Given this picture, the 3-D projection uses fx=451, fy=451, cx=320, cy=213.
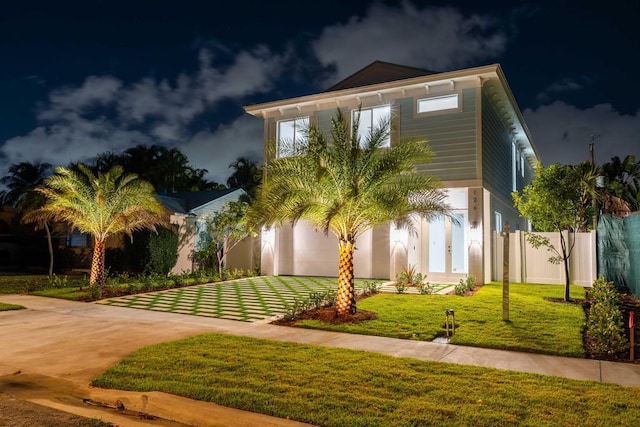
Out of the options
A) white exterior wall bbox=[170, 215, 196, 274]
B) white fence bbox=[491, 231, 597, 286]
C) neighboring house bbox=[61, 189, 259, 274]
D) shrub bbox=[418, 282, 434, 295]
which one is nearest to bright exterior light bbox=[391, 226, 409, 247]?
white fence bbox=[491, 231, 597, 286]

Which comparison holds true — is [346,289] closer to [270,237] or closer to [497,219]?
[270,237]

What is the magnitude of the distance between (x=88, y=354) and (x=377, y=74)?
15258mm

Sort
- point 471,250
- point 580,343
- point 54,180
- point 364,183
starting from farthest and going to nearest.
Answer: point 471,250, point 54,180, point 364,183, point 580,343

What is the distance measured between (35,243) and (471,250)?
23.4m

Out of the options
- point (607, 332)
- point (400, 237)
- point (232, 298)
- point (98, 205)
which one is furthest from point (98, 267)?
point (607, 332)

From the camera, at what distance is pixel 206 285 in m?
15.9

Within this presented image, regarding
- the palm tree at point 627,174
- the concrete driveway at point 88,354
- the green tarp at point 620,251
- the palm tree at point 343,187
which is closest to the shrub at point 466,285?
the palm tree at point 343,187

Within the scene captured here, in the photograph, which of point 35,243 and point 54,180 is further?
point 35,243

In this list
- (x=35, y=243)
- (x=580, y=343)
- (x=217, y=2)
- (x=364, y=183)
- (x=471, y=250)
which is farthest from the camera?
(x=35, y=243)

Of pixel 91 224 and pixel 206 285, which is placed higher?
pixel 91 224

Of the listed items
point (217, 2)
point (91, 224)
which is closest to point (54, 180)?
point (91, 224)

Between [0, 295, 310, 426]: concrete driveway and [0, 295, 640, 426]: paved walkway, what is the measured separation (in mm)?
11

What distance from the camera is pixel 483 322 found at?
8.72 meters

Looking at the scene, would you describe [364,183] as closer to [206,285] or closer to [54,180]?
[206,285]
